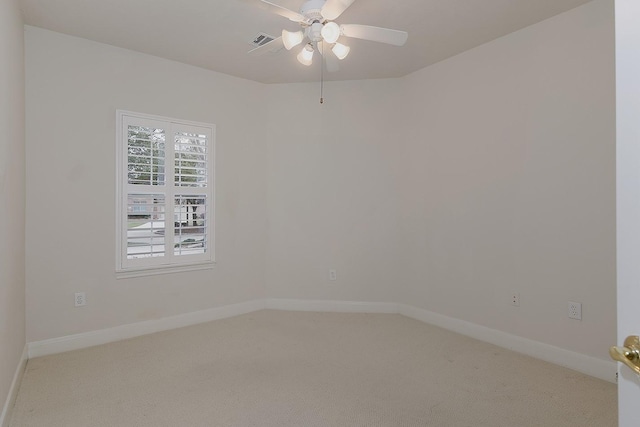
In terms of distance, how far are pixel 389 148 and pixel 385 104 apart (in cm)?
49

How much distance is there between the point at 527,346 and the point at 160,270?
10.9 feet

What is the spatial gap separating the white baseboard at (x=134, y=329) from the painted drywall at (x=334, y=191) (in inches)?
18.6

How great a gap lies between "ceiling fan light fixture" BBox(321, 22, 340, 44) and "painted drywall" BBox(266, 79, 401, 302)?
2029 mm

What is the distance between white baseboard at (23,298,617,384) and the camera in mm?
2717

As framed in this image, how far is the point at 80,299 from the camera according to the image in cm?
315

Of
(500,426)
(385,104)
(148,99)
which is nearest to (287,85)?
(385,104)

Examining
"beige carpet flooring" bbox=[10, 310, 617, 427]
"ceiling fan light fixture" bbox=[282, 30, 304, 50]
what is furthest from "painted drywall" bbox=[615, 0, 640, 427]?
"ceiling fan light fixture" bbox=[282, 30, 304, 50]

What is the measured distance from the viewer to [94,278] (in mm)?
3221

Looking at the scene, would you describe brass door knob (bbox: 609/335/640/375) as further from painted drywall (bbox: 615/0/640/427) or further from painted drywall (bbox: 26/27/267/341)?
painted drywall (bbox: 26/27/267/341)

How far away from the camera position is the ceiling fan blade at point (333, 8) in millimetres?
2074

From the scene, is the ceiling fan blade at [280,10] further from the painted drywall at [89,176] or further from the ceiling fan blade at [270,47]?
the painted drywall at [89,176]

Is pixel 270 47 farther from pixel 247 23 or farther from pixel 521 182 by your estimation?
pixel 521 182

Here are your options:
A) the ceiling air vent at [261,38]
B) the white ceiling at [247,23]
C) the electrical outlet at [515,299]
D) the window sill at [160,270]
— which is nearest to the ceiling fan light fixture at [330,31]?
the white ceiling at [247,23]

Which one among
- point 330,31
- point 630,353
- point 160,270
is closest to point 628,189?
point 630,353
